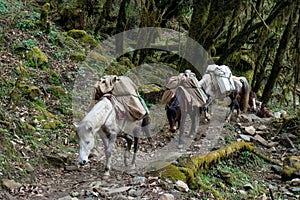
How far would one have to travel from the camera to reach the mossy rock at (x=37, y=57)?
10.7 meters

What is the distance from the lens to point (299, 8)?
42.9 feet


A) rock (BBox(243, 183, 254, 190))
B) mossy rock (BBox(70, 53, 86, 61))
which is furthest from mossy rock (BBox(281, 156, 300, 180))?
mossy rock (BBox(70, 53, 86, 61))

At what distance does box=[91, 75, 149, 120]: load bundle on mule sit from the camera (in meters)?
7.52

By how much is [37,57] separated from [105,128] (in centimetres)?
476

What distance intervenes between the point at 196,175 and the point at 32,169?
→ 2.97 m

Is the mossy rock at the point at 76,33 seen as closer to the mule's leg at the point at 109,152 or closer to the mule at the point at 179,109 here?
the mule at the point at 179,109

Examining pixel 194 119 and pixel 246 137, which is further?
pixel 246 137

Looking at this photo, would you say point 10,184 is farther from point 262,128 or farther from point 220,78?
point 262,128

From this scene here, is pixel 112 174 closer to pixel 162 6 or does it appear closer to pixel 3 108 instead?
pixel 3 108

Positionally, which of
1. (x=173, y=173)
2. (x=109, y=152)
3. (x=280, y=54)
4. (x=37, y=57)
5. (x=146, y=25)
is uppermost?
(x=146, y=25)

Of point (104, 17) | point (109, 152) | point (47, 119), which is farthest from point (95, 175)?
point (104, 17)

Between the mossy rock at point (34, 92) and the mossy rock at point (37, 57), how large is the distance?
1462mm

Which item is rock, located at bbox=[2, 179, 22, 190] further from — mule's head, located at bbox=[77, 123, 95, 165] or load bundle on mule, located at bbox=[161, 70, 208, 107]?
load bundle on mule, located at bbox=[161, 70, 208, 107]

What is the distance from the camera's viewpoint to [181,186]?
6461mm
